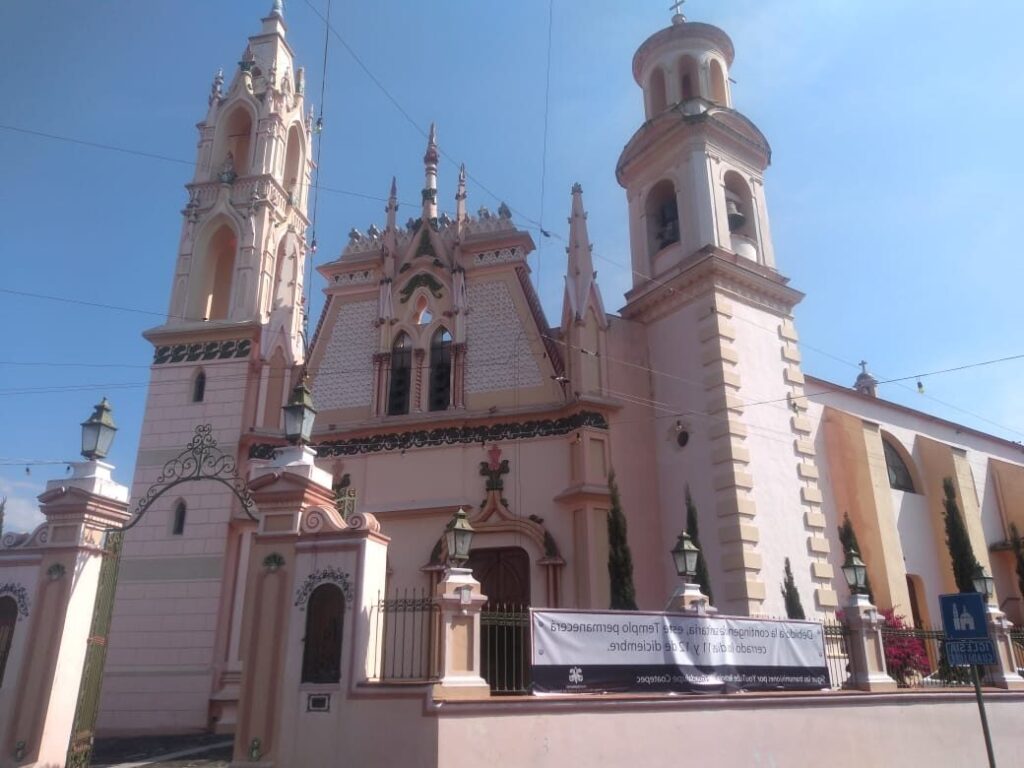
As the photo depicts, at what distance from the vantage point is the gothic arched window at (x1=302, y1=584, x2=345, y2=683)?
970 centimetres

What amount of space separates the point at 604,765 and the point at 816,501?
10.0 meters

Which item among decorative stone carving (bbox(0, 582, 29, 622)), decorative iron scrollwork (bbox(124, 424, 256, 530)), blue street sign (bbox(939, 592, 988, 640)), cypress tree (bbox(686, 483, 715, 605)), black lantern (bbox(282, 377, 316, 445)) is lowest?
blue street sign (bbox(939, 592, 988, 640))

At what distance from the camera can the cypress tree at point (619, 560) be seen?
1622 centimetres

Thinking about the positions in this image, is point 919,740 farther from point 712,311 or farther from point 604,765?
point 712,311

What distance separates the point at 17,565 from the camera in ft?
36.2

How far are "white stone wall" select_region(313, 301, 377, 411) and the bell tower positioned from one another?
6.70 metres

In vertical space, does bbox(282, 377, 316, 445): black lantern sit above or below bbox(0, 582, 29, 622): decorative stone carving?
above

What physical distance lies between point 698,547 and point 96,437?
36.9ft

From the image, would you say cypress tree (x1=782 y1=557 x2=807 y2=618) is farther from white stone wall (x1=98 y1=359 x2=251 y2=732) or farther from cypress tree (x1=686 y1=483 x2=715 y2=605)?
white stone wall (x1=98 y1=359 x2=251 y2=732)

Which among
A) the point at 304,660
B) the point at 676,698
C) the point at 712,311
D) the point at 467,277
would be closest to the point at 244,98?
the point at 467,277

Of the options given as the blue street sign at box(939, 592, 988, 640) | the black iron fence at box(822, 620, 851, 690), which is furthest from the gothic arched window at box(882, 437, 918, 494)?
the blue street sign at box(939, 592, 988, 640)

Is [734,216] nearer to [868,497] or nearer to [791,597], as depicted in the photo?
[868,497]

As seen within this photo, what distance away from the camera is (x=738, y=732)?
10.9 meters

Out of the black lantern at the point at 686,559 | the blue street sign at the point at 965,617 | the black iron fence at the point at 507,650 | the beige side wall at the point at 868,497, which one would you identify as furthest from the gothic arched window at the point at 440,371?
the blue street sign at the point at 965,617
